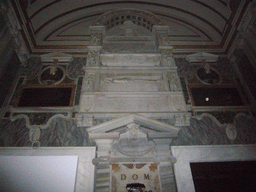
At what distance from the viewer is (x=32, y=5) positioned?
252 inches

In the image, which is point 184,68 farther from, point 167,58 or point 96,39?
point 96,39

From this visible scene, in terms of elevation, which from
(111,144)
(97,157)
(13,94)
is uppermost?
(13,94)

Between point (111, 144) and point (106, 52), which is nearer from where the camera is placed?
point (111, 144)

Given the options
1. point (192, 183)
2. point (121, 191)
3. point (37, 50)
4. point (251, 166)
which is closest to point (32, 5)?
point (37, 50)

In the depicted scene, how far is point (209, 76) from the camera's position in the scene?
5.84 meters

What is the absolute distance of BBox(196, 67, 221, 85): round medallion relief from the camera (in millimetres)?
5704

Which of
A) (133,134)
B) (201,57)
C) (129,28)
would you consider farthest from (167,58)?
(133,134)

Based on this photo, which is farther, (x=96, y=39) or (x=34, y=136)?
(x=96, y=39)

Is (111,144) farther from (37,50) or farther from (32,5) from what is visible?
(32,5)

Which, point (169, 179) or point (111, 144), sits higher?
point (111, 144)

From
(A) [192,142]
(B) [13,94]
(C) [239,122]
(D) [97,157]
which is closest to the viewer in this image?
(D) [97,157]

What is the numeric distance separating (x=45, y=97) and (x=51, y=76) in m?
0.84

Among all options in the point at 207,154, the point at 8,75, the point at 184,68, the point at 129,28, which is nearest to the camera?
the point at 207,154

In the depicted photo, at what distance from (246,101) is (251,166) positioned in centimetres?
182
